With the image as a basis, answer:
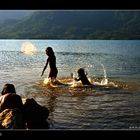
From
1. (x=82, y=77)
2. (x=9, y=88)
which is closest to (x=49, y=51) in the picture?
(x=9, y=88)

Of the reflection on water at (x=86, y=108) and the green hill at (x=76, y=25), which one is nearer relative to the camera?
the green hill at (x=76, y=25)

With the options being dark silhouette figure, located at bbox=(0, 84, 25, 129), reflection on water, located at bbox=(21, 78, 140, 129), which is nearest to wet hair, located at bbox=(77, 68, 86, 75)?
reflection on water, located at bbox=(21, 78, 140, 129)

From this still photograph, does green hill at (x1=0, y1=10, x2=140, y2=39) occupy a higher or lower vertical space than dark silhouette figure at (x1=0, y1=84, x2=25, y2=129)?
higher

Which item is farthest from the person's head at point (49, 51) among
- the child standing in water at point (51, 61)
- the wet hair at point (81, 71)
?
the wet hair at point (81, 71)

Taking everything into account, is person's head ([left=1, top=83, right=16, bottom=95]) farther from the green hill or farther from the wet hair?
the wet hair

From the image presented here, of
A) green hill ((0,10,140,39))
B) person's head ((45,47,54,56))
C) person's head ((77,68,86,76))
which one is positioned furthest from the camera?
person's head ((77,68,86,76))

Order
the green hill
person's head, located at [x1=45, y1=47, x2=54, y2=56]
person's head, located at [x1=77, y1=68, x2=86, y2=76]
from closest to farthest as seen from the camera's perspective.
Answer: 1. the green hill
2. person's head, located at [x1=45, y1=47, x2=54, y2=56]
3. person's head, located at [x1=77, y1=68, x2=86, y2=76]

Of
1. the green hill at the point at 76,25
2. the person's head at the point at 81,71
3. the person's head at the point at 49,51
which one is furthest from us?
the person's head at the point at 81,71

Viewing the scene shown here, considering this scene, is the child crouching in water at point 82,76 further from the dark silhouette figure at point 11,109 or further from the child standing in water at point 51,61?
the dark silhouette figure at point 11,109

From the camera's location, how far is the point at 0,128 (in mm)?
5875

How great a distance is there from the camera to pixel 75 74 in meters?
6.57

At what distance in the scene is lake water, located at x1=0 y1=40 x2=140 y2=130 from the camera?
238 inches

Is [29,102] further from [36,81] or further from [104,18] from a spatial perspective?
[104,18]

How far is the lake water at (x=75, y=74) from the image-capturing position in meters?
6.05
